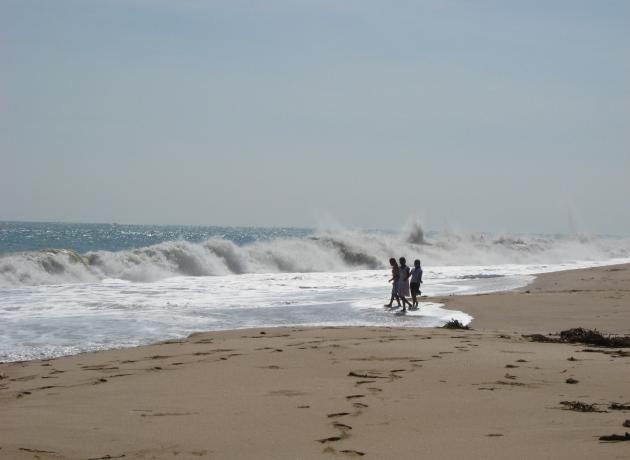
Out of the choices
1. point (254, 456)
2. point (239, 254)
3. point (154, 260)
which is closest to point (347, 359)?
point (254, 456)

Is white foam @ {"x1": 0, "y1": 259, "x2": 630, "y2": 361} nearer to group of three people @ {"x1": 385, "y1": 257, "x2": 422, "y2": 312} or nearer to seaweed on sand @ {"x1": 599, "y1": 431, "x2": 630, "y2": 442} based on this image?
group of three people @ {"x1": 385, "y1": 257, "x2": 422, "y2": 312}

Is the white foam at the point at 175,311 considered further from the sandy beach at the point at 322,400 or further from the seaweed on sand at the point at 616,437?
the seaweed on sand at the point at 616,437

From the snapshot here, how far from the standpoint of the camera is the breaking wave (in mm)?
26031

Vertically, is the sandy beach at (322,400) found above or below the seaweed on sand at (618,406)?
below

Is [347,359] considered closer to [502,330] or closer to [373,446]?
[373,446]

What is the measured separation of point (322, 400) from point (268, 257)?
28.6m

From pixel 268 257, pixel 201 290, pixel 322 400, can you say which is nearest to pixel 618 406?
pixel 322 400

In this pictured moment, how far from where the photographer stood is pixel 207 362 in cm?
748

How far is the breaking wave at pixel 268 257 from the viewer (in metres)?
26.0

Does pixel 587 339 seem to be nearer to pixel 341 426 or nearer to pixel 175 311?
pixel 341 426

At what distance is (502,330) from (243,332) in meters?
3.99

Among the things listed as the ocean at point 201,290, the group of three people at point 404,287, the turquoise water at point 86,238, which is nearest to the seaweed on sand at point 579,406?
the ocean at point 201,290

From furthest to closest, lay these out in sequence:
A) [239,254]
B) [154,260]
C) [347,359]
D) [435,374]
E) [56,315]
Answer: [239,254] → [154,260] → [56,315] → [347,359] → [435,374]

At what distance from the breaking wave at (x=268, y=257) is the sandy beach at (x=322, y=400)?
17369 mm
